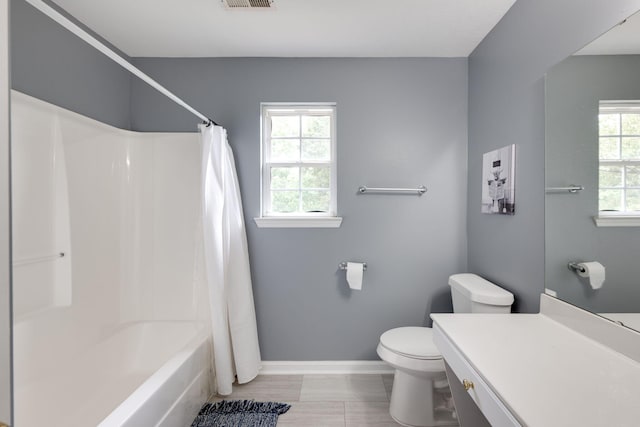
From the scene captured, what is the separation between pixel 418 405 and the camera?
5.98ft

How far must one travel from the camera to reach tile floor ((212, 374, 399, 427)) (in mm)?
1889

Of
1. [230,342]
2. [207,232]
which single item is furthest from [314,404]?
[207,232]

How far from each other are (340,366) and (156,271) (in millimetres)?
1562

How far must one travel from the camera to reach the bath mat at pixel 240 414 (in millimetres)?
1845

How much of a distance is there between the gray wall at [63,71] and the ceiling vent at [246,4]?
38.4 inches

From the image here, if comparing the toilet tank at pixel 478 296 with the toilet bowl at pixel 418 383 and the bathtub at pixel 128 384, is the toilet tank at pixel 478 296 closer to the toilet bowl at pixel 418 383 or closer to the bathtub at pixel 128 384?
the toilet bowl at pixel 418 383

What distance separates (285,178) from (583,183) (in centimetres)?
181

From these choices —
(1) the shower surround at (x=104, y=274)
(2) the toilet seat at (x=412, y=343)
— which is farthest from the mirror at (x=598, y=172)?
(1) the shower surround at (x=104, y=274)

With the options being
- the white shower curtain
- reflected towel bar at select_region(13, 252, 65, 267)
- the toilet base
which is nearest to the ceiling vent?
the white shower curtain

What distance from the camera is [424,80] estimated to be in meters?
2.38

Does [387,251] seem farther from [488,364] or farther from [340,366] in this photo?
[488,364]

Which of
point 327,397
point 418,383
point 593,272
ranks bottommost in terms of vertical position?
point 327,397

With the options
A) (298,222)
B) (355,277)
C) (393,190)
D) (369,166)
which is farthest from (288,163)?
(355,277)

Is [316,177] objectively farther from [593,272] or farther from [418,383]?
[593,272]
